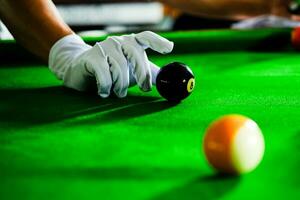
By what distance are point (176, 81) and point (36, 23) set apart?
0.81 metres

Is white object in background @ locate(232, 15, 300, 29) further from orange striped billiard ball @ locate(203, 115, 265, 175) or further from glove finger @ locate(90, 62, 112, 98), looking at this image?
orange striped billiard ball @ locate(203, 115, 265, 175)

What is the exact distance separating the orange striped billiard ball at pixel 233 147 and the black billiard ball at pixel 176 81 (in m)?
0.64

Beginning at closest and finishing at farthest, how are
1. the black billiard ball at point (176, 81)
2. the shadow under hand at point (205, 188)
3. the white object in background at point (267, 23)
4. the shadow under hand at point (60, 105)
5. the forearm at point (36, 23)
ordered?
the shadow under hand at point (205, 188)
the shadow under hand at point (60, 105)
the black billiard ball at point (176, 81)
the forearm at point (36, 23)
the white object in background at point (267, 23)

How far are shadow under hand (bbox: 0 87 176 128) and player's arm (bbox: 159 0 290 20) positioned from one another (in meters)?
3.31

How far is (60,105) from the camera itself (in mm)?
1776

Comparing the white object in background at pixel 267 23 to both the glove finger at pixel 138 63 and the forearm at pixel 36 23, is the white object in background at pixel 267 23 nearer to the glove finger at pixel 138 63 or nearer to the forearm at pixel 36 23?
the forearm at pixel 36 23

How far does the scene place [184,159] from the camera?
3.82ft

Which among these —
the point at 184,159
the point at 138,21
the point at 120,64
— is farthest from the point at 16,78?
the point at 138,21

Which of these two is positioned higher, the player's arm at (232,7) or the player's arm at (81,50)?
the player's arm at (81,50)

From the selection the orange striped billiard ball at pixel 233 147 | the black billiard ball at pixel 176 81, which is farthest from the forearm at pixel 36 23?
the orange striped billiard ball at pixel 233 147

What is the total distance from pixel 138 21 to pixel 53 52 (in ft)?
18.2

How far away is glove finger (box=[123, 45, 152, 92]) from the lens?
183 centimetres

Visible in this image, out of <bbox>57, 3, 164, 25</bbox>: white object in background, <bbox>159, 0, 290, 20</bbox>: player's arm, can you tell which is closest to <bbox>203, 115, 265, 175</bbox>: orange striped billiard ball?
<bbox>159, 0, 290, 20</bbox>: player's arm

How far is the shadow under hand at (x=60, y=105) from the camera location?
1588mm
